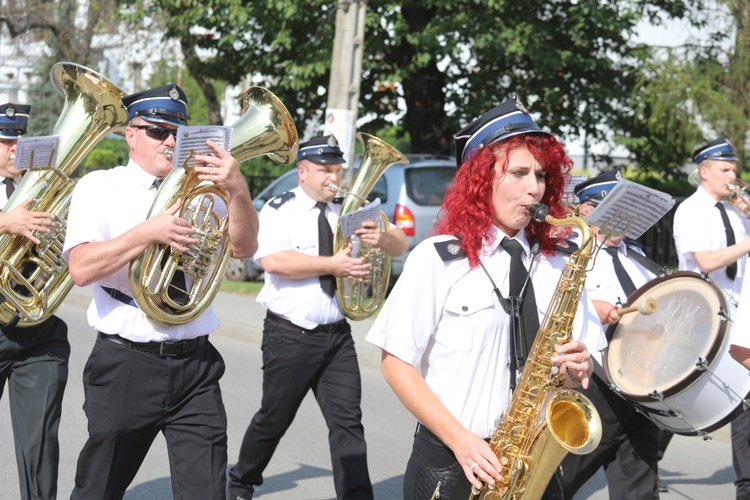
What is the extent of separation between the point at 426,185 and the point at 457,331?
10.5 m

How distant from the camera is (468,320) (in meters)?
3.25

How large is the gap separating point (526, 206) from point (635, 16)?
14343 millimetres

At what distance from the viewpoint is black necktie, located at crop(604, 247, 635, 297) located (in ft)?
16.2

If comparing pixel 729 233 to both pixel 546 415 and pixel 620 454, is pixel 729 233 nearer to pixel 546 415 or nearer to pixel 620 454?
pixel 620 454

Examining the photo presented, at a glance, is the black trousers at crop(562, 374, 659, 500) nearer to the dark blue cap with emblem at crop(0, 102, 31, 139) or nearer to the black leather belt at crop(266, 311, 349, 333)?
→ the black leather belt at crop(266, 311, 349, 333)

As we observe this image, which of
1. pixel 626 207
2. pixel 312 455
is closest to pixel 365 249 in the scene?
pixel 312 455

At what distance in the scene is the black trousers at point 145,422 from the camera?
4.04 m

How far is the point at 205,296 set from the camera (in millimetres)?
4145

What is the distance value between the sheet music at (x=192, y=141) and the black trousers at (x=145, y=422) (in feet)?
2.51

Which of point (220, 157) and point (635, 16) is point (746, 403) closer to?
point (220, 157)

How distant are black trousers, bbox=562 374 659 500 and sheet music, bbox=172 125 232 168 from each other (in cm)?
206

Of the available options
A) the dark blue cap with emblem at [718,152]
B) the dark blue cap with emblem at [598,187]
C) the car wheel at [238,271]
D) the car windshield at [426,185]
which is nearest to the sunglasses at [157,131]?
the dark blue cap with emblem at [598,187]

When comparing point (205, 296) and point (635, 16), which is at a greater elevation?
point (635, 16)

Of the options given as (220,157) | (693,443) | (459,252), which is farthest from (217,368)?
(693,443)
